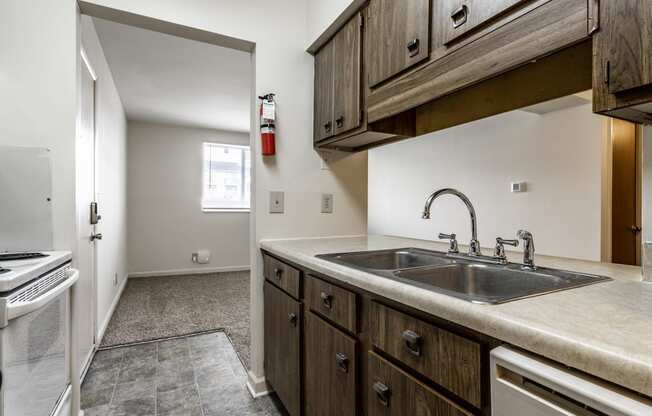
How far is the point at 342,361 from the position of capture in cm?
112

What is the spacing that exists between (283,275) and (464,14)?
126cm

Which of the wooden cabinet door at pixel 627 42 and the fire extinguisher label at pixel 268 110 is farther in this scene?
the fire extinguisher label at pixel 268 110

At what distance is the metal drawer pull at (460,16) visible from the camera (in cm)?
104

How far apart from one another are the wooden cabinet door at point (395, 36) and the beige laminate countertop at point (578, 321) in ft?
2.83

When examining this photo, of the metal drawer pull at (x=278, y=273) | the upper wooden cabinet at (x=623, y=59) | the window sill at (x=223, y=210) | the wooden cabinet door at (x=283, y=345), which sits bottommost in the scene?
the wooden cabinet door at (x=283, y=345)

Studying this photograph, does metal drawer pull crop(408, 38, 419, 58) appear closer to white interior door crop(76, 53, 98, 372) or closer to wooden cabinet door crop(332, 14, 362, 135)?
wooden cabinet door crop(332, 14, 362, 135)

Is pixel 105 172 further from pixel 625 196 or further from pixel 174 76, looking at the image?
pixel 625 196

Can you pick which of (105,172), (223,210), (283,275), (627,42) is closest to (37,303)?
(283,275)

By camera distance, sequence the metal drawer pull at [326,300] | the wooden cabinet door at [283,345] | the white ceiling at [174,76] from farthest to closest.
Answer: the white ceiling at [174,76], the wooden cabinet door at [283,345], the metal drawer pull at [326,300]

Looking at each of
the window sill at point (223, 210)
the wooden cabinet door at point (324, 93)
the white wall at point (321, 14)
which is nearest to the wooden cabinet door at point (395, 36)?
the white wall at point (321, 14)

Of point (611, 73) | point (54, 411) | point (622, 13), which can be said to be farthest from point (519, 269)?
point (54, 411)

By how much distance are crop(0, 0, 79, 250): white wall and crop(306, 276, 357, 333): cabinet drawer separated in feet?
3.88

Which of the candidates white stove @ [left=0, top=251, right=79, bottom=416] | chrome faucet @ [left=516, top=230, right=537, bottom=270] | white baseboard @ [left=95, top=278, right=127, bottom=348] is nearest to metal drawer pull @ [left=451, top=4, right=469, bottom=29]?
chrome faucet @ [left=516, top=230, right=537, bottom=270]

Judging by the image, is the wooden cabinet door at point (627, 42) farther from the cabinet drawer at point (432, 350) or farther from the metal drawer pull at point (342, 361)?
the metal drawer pull at point (342, 361)
